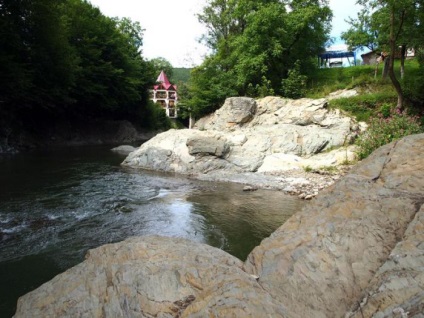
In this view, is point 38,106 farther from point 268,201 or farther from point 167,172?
point 268,201

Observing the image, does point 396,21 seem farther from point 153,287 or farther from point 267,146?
point 153,287

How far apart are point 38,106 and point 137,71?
16.8m

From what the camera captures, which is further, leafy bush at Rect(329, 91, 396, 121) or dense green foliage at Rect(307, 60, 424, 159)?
leafy bush at Rect(329, 91, 396, 121)

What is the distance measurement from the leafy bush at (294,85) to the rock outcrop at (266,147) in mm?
4349

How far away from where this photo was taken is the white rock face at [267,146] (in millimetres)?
17188

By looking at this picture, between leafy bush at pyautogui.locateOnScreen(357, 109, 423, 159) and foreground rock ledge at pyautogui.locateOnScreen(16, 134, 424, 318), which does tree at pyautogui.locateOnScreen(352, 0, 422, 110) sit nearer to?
leafy bush at pyautogui.locateOnScreen(357, 109, 423, 159)

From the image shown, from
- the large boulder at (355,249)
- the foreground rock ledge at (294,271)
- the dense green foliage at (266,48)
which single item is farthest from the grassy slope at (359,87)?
the foreground rock ledge at (294,271)

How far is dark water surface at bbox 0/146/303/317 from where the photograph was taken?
21.8ft

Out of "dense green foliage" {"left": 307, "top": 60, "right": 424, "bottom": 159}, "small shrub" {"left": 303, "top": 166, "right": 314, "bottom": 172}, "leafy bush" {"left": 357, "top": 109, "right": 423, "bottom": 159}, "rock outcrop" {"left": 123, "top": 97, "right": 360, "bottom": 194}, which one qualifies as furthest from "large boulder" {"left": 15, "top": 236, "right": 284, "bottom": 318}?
"dense green foliage" {"left": 307, "top": 60, "right": 424, "bottom": 159}

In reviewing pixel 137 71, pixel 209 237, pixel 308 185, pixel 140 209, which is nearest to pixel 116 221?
pixel 140 209

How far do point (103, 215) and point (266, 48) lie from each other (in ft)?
76.9

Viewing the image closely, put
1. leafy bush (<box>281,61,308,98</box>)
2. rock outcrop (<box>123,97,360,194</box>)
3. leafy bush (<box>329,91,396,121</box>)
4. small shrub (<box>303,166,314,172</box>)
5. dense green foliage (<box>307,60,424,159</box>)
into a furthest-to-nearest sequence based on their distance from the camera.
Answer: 1. leafy bush (<box>281,61,308,98</box>)
2. leafy bush (<box>329,91,396,121</box>)
3. rock outcrop (<box>123,97,360,194</box>)
4. small shrub (<box>303,166,314,172</box>)
5. dense green foliage (<box>307,60,424,159</box>)

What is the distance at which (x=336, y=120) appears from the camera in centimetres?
1988

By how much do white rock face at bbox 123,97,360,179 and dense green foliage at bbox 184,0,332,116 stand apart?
6.81 metres
